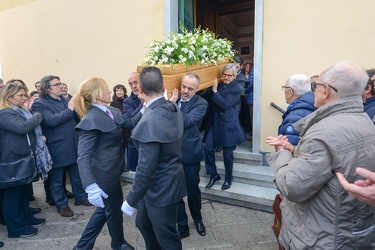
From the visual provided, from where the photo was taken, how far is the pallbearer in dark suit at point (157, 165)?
2367 millimetres

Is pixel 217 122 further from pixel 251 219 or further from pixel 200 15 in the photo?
pixel 200 15

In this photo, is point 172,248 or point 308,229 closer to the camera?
point 308,229

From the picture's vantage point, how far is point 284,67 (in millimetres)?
4816

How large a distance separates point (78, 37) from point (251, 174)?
5.11 m

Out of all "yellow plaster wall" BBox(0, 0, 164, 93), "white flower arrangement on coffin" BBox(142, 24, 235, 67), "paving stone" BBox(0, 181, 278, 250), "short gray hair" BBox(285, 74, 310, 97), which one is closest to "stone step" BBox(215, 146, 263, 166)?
"paving stone" BBox(0, 181, 278, 250)

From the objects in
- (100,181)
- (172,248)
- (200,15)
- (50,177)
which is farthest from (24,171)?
(200,15)

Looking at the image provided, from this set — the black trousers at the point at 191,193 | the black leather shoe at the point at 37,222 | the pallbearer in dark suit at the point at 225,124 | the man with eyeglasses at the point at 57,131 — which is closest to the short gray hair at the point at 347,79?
the black trousers at the point at 191,193

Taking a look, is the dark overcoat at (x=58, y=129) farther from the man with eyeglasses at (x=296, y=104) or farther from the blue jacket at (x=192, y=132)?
the man with eyeglasses at (x=296, y=104)

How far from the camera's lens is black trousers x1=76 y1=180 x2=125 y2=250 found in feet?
10.1

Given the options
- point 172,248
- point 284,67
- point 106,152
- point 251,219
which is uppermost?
point 284,67

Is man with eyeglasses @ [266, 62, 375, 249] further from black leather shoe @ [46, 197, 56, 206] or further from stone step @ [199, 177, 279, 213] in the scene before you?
black leather shoe @ [46, 197, 56, 206]

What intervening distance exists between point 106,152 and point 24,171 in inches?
54.0

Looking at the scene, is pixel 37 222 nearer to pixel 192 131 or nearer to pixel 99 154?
pixel 99 154

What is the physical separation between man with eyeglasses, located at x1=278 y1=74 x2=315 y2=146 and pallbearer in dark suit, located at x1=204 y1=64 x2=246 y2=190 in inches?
53.0
